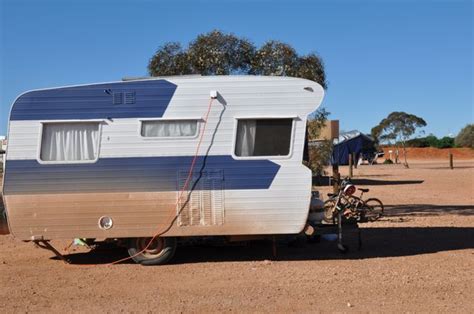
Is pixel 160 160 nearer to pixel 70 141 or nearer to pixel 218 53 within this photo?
pixel 70 141

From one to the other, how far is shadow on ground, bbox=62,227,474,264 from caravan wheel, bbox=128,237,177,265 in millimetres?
301

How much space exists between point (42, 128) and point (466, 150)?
79554 mm

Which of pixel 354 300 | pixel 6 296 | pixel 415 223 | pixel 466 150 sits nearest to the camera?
pixel 354 300

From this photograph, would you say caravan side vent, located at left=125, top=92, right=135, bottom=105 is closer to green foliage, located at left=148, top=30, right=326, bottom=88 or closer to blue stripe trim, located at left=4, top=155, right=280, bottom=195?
blue stripe trim, located at left=4, top=155, right=280, bottom=195

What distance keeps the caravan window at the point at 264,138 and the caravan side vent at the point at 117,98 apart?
1813 millimetres

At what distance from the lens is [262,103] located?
8.95 meters

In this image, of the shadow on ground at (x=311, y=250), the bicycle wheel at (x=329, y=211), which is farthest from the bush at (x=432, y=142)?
the bicycle wheel at (x=329, y=211)

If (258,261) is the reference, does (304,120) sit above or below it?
above

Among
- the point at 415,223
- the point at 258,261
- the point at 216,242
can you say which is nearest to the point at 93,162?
the point at 216,242

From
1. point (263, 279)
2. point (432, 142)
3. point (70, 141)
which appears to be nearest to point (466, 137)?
point (432, 142)

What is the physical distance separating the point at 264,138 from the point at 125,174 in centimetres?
215

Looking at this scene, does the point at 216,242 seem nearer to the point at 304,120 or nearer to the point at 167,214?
the point at 167,214

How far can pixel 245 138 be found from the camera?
8961mm

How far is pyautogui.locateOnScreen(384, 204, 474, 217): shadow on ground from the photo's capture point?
15703mm
